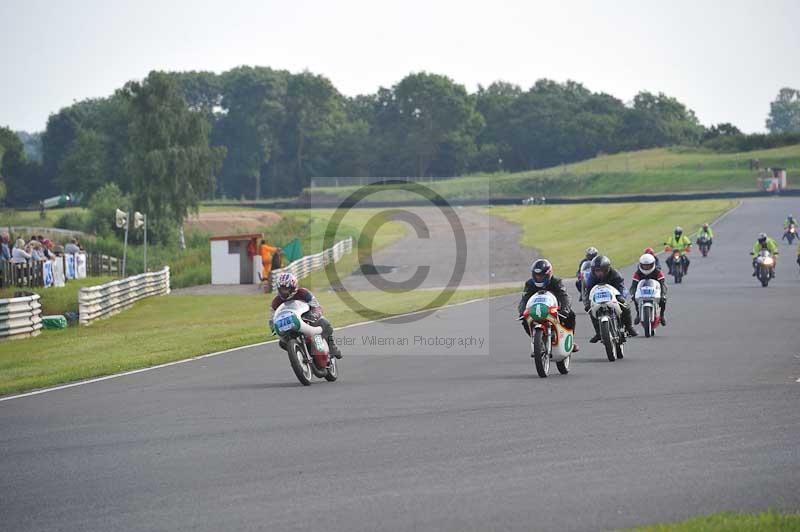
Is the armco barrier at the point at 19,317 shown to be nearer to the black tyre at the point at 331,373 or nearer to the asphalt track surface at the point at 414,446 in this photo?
the asphalt track surface at the point at 414,446

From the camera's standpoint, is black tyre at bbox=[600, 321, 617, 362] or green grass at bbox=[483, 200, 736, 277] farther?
green grass at bbox=[483, 200, 736, 277]

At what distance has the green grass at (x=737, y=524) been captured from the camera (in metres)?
7.54

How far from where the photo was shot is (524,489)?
29.5 feet

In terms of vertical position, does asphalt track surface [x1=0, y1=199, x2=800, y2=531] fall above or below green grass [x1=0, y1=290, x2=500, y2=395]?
above

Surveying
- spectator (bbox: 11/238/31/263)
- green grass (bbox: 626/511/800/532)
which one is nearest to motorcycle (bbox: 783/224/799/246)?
spectator (bbox: 11/238/31/263)

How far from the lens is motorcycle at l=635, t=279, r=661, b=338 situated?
72.4ft

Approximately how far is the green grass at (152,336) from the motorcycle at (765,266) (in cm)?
844

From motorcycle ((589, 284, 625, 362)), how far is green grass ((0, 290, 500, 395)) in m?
7.31

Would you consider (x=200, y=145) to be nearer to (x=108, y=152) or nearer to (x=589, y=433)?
(x=108, y=152)

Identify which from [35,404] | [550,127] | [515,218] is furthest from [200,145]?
[35,404]

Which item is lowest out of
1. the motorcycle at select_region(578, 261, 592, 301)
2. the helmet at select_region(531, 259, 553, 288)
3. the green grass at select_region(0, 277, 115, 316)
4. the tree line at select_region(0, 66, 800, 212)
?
the green grass at select_region(0, 277, 115, 316)

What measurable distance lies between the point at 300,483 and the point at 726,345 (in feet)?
42.0

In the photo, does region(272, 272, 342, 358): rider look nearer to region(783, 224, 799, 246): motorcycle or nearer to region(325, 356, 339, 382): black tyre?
region(325, 356, 339, 382): black tyre

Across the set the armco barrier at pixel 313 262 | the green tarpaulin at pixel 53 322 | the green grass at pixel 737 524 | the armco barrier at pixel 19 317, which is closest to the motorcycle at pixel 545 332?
the green grass at pixel 737 524
